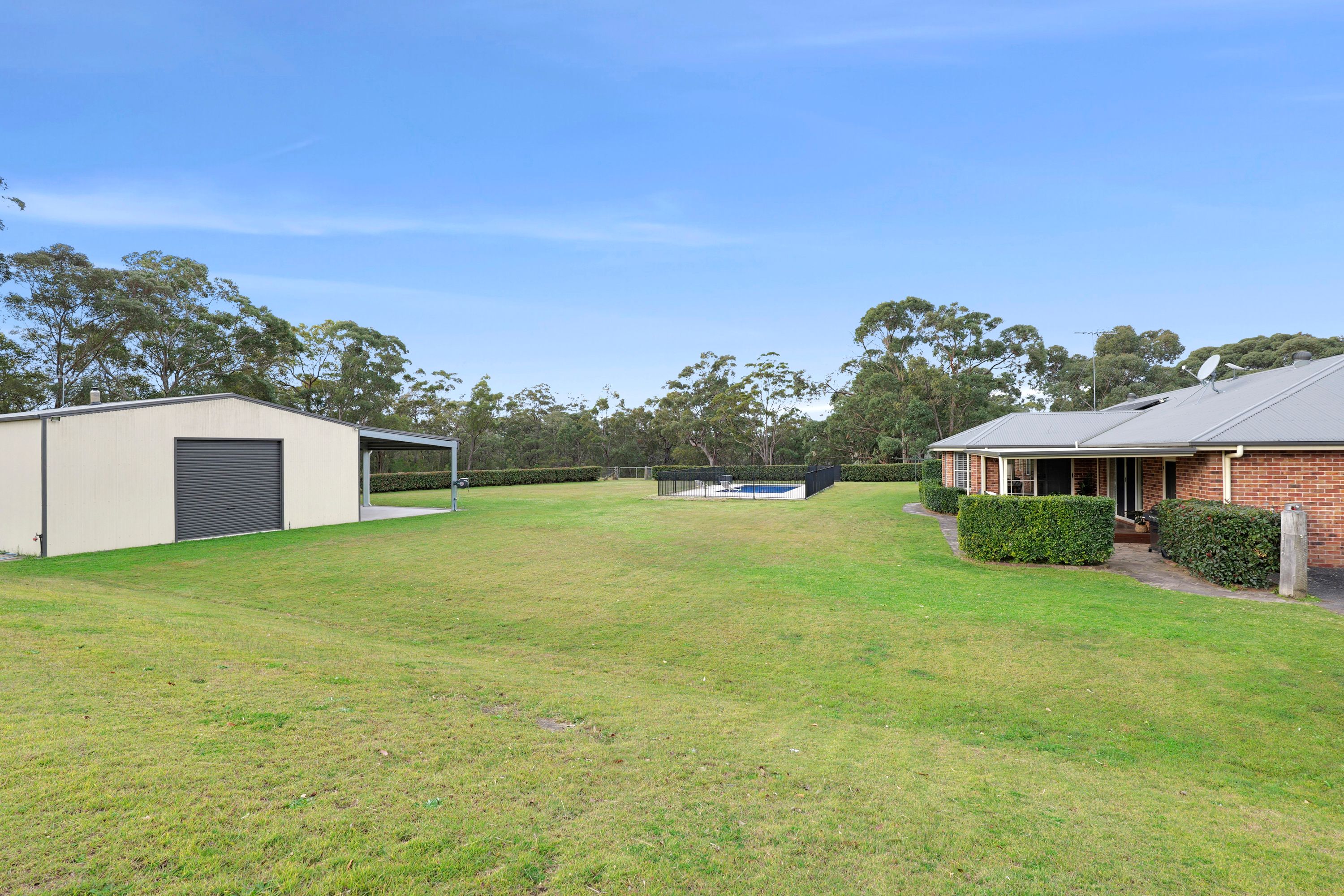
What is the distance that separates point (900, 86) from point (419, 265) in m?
21.6

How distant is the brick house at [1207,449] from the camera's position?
9500mm

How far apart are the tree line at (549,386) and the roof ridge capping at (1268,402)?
18.6m

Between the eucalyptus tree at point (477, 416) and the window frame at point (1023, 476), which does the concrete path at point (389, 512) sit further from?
the eucalyptus tree at point (477, 416)

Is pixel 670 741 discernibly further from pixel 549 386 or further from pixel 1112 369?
pixel 1112 369

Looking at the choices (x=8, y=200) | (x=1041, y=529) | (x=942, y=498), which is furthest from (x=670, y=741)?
(x=8, y=200)

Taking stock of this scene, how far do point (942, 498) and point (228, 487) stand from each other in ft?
63.0

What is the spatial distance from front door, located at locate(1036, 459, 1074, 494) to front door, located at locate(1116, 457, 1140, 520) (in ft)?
7.14

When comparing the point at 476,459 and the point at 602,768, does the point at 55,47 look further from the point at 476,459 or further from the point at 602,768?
the point at 476,459

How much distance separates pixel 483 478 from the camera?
34531 mm

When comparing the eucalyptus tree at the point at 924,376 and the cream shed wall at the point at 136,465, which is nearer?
the cream shed wall at the point at 136,465

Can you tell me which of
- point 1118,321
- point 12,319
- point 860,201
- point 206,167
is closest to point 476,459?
point 12,319

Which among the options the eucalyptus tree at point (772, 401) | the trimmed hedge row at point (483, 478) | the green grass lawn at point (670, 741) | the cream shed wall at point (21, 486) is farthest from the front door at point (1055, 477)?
the eucalyptus tree at point (772, 401)

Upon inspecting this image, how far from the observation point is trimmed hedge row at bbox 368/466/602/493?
30.3m

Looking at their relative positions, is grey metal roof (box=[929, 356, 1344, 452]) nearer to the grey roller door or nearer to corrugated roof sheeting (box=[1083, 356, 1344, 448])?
corrugated roof sheeting (box=[1083, 356, 1344, 448])
